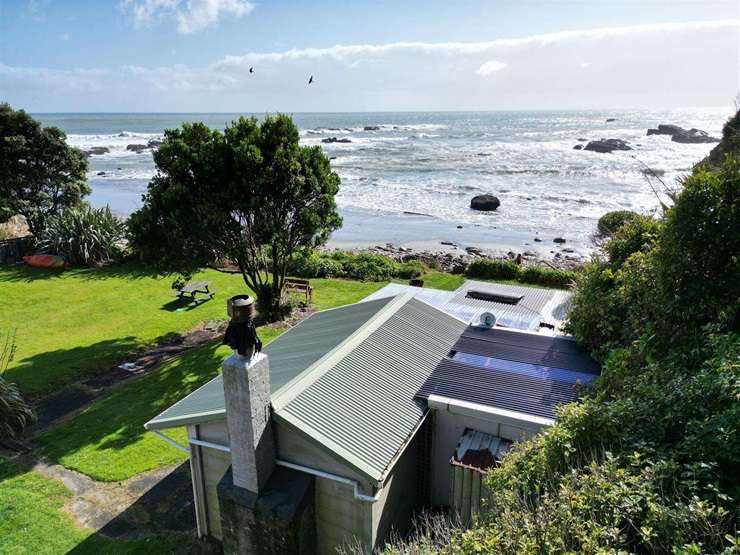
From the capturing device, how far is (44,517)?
899cm

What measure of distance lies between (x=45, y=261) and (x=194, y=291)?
416 inches

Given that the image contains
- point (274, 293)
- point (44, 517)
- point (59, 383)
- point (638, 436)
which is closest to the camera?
point (638, 436)

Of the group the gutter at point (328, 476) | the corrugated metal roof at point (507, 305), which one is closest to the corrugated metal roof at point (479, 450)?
the gutter at point (328, 476)

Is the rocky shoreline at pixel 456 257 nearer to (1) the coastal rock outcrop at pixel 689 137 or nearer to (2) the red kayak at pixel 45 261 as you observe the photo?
(2) the red kayak at pixel 45 261

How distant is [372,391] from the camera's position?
8.68 m

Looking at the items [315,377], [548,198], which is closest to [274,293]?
[315,377]

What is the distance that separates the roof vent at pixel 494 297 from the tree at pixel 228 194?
597cm

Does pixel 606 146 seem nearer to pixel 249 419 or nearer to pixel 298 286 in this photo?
pixel 298 286

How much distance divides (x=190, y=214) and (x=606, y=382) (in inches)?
507

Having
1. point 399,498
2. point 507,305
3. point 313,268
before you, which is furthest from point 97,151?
point 399,498

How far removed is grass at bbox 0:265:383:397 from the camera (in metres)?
15.2

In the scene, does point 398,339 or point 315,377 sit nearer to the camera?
point 315,377

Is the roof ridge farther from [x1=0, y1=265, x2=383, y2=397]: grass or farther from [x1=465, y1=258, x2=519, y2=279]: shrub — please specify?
[x1=465, y1=258, x2=519, y2=279]: shrub

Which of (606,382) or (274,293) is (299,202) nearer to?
(274,293)
